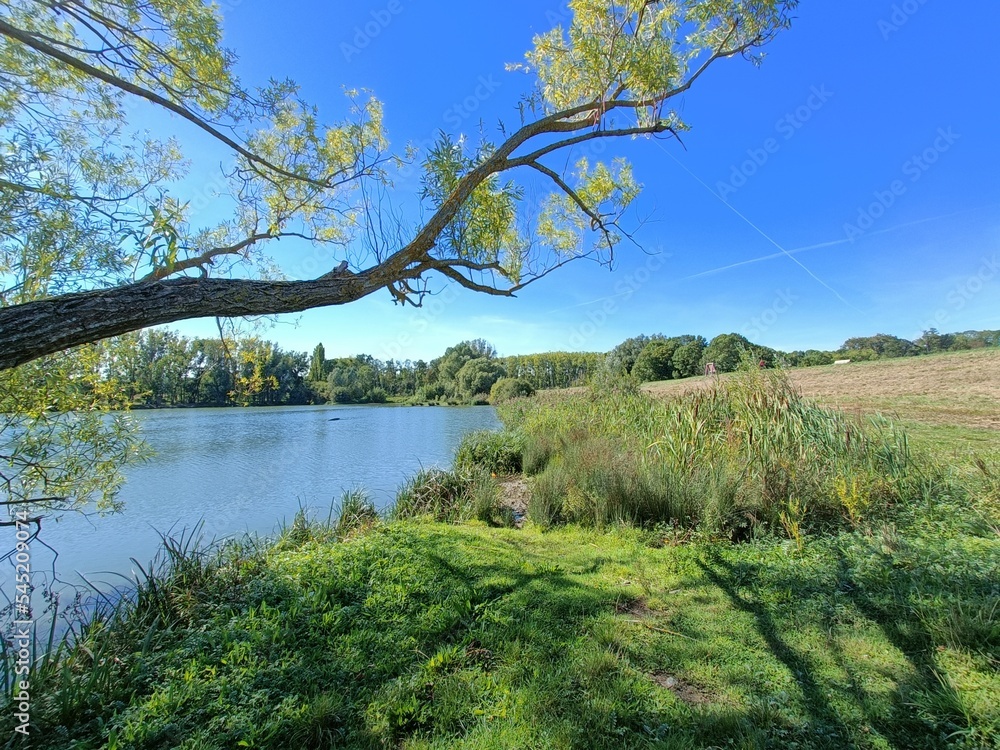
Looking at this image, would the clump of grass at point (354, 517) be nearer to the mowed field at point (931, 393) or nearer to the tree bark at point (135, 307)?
the tree bark at point (135, 307)

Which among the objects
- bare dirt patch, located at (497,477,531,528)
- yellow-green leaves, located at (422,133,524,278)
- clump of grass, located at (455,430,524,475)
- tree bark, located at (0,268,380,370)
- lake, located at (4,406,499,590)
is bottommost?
bare dirt patch, located at (497,477,531,528)

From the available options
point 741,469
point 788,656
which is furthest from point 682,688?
point 741,469

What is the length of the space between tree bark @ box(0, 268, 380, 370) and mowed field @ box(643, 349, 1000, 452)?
785 centimetres

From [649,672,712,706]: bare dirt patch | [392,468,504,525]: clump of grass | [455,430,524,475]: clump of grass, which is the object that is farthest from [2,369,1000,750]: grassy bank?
[455,430,524,475]: clump of grass

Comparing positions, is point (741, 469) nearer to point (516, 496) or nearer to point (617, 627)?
point (617, 627)

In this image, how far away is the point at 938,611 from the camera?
2490 mm

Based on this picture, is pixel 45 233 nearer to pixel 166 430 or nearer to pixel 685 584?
pixel 685 584

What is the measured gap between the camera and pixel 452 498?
281 inches

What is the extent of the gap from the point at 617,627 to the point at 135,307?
3361 mm

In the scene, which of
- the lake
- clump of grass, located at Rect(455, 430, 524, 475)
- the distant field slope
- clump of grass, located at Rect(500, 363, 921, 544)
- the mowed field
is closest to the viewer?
clump of grass, located at Rect(500, 363, 921, 544)

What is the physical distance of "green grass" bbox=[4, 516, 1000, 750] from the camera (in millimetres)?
1857

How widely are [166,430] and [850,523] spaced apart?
25.7 meters

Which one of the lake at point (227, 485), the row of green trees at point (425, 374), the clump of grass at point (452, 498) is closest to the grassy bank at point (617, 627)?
Result: the clump of grass at point (452, 498)

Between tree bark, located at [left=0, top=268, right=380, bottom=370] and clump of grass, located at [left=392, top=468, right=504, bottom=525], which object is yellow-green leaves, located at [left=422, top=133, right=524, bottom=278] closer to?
tree bark, located at [left=0, top=268, right=380, bottom=370]
